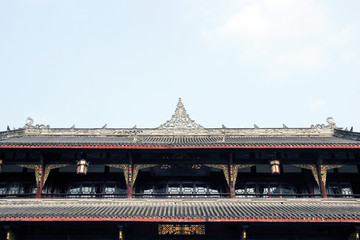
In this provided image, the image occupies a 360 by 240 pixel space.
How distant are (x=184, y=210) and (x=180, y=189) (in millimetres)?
2764

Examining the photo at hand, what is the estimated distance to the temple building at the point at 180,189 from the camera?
10781mm

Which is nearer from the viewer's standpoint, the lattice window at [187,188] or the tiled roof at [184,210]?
the tiled roof at [184,210]

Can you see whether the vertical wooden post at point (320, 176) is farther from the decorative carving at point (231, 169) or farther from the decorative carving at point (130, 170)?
the decorative carving at point (130, 170)

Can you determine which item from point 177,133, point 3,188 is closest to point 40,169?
point 3,188

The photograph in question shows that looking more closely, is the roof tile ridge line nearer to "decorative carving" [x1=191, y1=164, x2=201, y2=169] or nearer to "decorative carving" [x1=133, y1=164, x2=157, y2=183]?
"decorative carving" [x1=133, y1=164, x2=157, y2=183]

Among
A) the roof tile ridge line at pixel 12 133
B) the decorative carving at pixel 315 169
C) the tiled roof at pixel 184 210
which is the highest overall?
the roof tile ridge line at pixel 12 133

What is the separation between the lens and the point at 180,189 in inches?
549

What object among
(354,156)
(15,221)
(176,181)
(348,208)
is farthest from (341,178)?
(15,221)

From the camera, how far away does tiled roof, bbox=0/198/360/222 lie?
10305 mm

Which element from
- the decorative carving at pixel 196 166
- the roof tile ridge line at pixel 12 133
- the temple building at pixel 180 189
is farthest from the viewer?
the roof tile ridge line at pixel 12 133

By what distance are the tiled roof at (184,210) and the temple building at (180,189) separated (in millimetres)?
32
